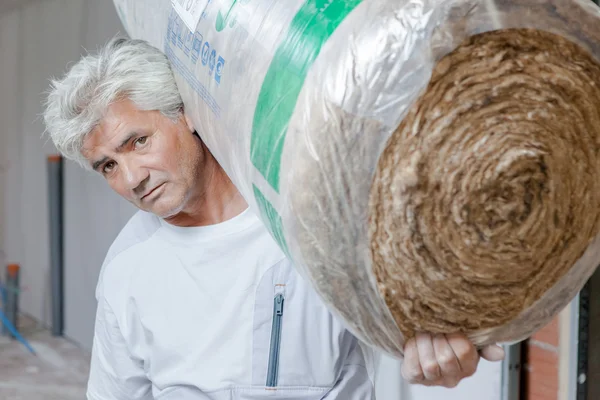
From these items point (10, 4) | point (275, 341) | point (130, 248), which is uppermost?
point (10, 4)

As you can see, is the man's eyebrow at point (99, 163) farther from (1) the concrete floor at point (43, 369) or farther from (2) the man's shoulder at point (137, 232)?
(1) the concrete floor at point (43, 369)

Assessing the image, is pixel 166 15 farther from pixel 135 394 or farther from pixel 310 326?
pixel 135 394

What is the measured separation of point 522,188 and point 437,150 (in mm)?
73

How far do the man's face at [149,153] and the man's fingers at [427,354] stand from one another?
1.55ft

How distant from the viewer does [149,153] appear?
949mm

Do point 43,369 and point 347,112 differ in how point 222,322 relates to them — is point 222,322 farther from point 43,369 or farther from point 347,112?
point 43,369

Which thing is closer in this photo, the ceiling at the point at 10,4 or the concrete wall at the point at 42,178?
the concrete wall at the point at 42,178

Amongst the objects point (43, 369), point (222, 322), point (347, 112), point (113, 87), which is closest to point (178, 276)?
point (222, 322)

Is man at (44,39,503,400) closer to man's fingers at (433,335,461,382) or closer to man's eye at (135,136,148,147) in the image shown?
man's eye at (135,136,148,147)

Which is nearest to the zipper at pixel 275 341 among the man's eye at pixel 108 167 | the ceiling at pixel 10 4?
the man's eye at pixel 108 167

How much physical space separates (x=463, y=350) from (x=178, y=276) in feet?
2.01

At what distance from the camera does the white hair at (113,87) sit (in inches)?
36.4

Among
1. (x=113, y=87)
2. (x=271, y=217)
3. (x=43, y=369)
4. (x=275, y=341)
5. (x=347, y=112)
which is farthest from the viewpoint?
(x=43, y=369)

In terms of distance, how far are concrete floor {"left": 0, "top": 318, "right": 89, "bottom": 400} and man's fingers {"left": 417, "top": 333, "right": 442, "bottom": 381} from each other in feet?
10.5
